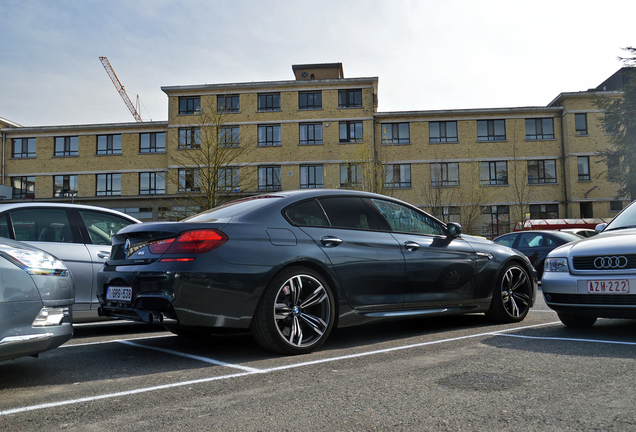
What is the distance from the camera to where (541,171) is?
40.4 metres

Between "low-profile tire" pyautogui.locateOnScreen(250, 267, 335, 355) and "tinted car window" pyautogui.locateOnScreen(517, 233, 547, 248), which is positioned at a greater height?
"tinted car window" pyautogui.locateOnScreen(517, 233, 547, 248)

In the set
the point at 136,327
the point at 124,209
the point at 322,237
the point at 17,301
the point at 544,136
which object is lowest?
the point at 136,327

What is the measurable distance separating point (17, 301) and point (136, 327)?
3.51 m

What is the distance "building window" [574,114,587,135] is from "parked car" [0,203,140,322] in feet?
133

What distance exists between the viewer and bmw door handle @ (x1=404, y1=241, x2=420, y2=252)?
17.5ft

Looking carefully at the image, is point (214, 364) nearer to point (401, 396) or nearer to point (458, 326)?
point (401, 396)

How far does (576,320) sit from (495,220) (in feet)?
117

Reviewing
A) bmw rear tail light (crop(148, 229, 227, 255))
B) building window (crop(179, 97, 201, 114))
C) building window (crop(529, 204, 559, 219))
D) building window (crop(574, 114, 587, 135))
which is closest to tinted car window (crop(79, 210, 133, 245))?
bmw rear tail light (crop(148, 229, 227, 255))

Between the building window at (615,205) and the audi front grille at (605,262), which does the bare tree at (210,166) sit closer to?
the audi front grille at (605,262)

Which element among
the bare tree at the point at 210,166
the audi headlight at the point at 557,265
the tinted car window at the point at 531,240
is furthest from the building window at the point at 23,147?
the audi headlight at the point at 557,265

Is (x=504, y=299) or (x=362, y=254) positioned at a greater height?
(x=362, y=254)

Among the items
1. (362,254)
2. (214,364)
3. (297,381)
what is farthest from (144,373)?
(362,254)

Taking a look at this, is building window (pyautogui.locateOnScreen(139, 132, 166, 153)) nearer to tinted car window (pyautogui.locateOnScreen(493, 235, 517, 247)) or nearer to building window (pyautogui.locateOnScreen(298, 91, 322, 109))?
building window (pyautogui.locateOnScreen(298, 91, 322, 109))

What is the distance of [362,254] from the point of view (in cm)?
493
